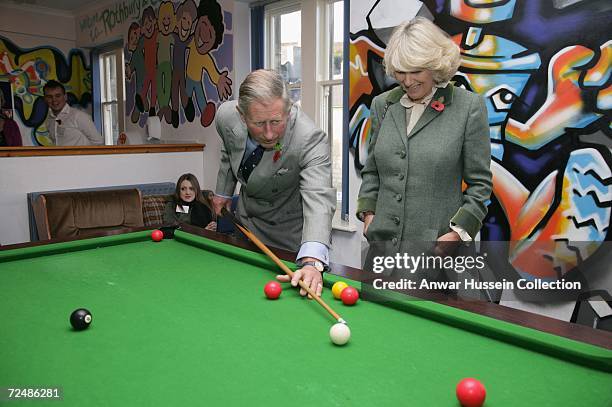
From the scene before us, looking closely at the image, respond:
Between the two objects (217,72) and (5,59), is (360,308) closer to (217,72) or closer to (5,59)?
(217,72)

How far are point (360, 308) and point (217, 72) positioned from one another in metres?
4.00

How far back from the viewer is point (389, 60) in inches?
68.4

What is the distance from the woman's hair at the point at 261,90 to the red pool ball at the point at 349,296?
2.24ft

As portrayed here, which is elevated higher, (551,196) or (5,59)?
(5,59)

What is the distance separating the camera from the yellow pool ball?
1368 mm

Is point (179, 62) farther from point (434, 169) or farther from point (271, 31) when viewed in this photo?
point (434, 169)

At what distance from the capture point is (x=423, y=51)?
1.64 meters

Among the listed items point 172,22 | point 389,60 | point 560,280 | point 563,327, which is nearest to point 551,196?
point 560,280

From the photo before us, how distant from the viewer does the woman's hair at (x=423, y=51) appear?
165 centimetres

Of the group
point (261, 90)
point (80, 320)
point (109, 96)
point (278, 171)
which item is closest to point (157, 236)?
point (278, 171)

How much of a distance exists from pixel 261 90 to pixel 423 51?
1.78 ft

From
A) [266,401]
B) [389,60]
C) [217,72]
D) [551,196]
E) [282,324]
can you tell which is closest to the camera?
[266,401]

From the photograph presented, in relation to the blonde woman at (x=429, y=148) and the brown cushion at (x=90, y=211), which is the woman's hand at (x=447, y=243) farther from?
the brown cushion at (x=90, y=211)

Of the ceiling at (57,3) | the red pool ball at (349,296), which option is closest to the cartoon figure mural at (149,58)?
the ceiling at (57,3)
